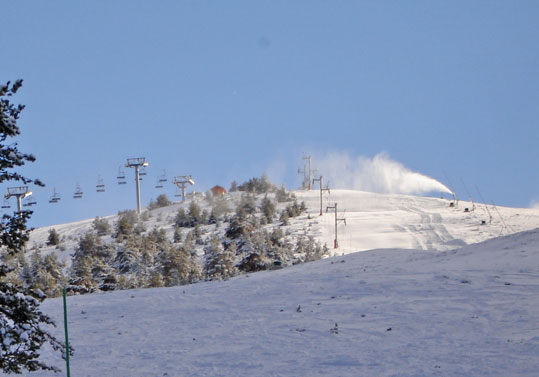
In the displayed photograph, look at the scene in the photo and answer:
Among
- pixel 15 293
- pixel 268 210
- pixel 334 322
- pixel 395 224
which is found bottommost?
pixel 395 224

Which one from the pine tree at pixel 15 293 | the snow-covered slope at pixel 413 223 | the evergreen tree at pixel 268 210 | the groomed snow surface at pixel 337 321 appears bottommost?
the snow-covered slope at pixel 413 223

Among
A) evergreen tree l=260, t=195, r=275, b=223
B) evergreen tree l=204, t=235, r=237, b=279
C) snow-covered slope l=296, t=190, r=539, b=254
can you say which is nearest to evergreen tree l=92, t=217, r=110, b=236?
evergreen tree l=260, t=195, r=275, b=223

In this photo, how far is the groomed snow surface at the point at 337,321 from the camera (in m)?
12.0

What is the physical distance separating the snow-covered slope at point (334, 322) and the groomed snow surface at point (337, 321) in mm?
33

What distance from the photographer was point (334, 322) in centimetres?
1534

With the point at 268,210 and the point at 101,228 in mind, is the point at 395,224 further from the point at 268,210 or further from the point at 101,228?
the point at 101,228

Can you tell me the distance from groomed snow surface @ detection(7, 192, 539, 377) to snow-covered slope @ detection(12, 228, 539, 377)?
0.11 feet

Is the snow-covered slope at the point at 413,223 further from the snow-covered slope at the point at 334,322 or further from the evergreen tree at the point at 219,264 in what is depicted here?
the snow-covered slope at the point at 334,322

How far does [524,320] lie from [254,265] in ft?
79.1

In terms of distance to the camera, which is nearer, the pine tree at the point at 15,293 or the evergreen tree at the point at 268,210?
the pine tree at the point at 15,293

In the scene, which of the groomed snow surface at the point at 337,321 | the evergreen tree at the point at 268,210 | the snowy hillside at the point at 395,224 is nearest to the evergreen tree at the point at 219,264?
the groomed snow surface at the point at 337,321

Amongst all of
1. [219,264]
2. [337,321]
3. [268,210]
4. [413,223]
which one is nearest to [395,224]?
[413,223]

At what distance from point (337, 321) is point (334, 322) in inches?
4.3

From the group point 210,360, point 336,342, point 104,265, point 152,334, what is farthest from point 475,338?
point 104,265
